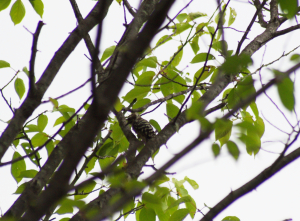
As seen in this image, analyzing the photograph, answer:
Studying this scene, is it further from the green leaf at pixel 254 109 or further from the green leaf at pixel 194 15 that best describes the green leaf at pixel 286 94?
the green leaf at pixel 194 15

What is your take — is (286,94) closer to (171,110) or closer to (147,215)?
(147,215)

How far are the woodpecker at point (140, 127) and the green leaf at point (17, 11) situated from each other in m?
1.37

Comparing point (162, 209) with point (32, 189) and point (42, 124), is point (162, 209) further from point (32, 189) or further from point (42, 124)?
point (42, 124)

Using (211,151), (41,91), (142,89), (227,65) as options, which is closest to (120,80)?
(227,65)

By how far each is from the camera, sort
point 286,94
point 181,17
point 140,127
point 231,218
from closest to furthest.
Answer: point 286,94
point 231,218
point 181,17
point 140,127

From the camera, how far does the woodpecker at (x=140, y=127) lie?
297cm

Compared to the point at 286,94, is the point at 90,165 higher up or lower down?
higher up

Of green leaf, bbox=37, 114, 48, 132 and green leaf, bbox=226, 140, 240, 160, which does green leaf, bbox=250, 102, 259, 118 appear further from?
green leaf, bbox=37, 114, 48, 132

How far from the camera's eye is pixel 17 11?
2182mm

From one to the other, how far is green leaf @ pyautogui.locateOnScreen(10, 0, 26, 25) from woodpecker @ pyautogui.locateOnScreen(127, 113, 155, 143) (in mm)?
1371

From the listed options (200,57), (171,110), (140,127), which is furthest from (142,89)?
(140,127)

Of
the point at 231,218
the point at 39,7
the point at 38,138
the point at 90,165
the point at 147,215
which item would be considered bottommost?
the point at 231,218

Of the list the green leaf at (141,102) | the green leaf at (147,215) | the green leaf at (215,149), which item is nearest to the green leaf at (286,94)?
the green leaf at (215,149)

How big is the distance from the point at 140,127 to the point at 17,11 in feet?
5.08
